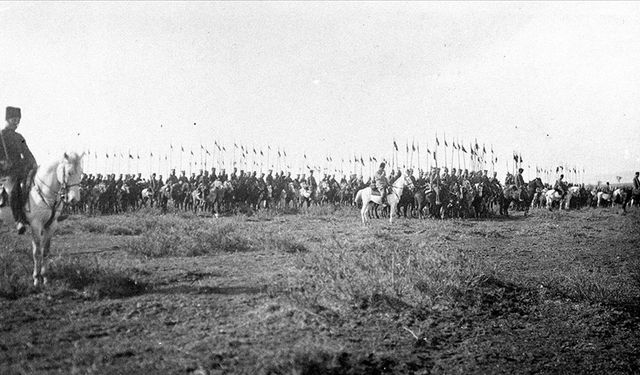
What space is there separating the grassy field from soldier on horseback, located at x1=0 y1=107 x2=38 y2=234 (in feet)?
3.20

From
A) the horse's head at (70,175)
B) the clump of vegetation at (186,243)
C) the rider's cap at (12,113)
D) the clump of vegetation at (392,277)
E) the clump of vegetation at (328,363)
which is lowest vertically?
the clump of vegetation at (328,363)

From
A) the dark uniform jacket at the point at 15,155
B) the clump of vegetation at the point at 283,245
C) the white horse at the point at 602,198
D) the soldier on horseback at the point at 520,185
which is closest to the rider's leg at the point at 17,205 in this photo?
the dark uniform jacket at the point at 15,155

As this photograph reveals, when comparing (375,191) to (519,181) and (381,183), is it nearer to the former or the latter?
(381,183)

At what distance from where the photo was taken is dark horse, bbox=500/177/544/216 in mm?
24844

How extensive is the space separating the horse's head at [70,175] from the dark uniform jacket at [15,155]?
3.14 ft

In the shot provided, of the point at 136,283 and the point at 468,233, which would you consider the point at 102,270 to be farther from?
the point at 468,233

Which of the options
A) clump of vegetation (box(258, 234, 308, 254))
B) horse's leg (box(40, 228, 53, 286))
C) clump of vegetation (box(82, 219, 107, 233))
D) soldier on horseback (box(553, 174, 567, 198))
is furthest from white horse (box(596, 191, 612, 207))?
horse's leg (box(40, 228, 53, 286))

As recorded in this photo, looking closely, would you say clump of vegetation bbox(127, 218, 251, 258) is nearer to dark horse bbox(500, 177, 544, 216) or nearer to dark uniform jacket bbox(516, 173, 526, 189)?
dark horse bbox(500, 177, 544, 216)

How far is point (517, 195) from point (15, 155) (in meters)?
25.0

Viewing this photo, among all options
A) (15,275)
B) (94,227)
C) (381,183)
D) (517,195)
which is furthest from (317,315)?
(517,195)

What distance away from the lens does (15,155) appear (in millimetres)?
7656

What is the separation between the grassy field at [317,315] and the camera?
16.0ft

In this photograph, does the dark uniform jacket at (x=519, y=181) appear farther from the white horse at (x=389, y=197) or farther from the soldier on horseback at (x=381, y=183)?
the soldier on horseback at (x=381, y=183)

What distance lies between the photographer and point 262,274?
27.8 feet
